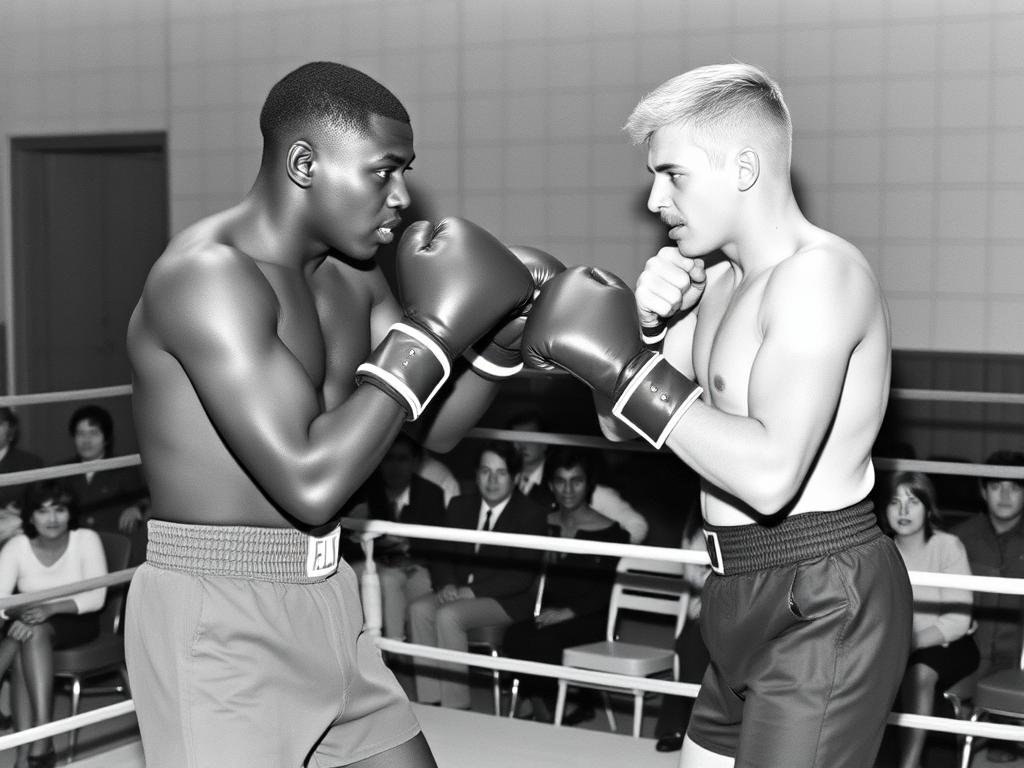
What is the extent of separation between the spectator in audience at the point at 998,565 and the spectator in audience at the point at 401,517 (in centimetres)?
166

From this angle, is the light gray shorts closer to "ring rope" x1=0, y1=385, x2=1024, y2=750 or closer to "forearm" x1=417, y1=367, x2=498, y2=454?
"forearm" x1=417, y1=367, x2=498, y2=454

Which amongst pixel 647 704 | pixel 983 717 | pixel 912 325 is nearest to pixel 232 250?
pixel 983 717

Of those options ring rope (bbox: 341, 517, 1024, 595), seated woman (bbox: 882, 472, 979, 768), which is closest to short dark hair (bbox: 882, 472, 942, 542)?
seated woman (bbox: 882, 472, 979, 768)

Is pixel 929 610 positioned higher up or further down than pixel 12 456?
further down

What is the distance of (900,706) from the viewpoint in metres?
3.57

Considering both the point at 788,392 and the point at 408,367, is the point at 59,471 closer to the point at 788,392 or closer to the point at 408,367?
the point at 408,367

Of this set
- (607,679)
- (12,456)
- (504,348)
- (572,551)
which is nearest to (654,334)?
(504,348)

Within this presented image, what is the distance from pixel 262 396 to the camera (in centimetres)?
147

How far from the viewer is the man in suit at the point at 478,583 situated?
3.96m

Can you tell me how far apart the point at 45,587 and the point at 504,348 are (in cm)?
239

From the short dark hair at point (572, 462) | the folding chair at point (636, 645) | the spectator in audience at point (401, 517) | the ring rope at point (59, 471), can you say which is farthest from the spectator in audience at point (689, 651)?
the ring rope at point (59, 471)

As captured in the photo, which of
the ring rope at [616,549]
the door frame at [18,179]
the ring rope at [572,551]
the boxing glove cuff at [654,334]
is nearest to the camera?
the boxing glove cuff at [654,334]

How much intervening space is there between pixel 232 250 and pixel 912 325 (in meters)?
3.38

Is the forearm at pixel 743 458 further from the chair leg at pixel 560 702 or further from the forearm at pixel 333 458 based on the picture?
the chair leg at pixel 560 702
